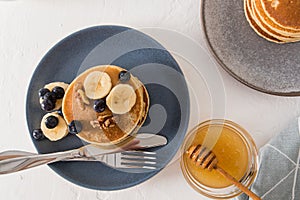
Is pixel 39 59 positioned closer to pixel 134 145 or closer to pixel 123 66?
pixel 123 66

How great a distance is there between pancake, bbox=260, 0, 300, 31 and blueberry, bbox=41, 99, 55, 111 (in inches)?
20.0

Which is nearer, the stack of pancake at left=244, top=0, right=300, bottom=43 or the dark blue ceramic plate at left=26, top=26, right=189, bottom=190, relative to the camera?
the stack of pancake at left=244, top=0, right=300, bottom=43

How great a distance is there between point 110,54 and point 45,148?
10.3 inches

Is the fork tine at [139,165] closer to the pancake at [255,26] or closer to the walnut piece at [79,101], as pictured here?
the walnut piece at [79,101]

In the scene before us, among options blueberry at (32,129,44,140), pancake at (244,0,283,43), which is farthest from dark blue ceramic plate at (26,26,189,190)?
pancake at (244,0,283,43)

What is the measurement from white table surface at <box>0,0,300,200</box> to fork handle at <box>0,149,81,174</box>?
106 mm

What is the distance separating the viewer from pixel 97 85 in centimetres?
112

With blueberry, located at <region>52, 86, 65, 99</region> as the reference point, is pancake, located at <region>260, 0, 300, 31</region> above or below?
above

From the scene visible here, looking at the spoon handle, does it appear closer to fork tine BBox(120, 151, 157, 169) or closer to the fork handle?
fork tine BBox(120, 151, 157, 169)

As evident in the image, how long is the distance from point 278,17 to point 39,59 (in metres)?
0.57

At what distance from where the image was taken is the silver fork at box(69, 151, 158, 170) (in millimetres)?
1133

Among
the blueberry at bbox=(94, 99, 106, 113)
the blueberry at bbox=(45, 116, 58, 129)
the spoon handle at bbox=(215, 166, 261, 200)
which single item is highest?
the blueberry at bbox=(94, 99, 106, 113)

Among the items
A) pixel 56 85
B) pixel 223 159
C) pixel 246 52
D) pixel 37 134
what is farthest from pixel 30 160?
pixel 246 52

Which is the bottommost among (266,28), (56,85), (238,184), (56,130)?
(238,184)
